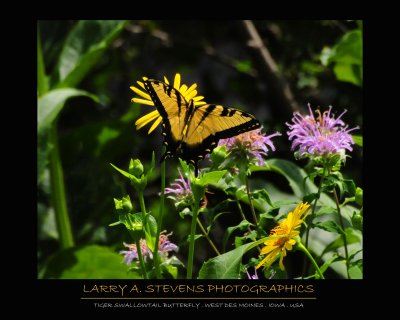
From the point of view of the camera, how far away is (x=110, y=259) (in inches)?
55.5

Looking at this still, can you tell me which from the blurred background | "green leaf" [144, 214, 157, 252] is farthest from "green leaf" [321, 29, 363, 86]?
"green leaf" [144, 214, 157, 252]

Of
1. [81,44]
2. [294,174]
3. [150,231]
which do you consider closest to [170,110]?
[150,231]

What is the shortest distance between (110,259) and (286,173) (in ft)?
1.51

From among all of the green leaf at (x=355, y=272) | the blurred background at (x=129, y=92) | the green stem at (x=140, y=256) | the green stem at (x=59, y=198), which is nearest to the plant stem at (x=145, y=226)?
the green stem at (x=140, y=256)

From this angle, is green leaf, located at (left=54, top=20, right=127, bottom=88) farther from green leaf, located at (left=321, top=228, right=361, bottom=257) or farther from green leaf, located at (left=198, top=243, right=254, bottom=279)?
green leaf, located at (left=198, top=243, right=254, bottom=279)

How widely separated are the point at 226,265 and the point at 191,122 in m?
0.22

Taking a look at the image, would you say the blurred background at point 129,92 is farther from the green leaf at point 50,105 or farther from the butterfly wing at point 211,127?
the butterfly wing at point 211,127

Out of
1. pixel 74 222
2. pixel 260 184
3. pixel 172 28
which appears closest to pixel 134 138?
pixel 74 222

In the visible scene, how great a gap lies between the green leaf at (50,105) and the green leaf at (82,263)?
0.26 m

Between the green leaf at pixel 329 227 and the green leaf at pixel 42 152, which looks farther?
the green leaf at pixel 42 152

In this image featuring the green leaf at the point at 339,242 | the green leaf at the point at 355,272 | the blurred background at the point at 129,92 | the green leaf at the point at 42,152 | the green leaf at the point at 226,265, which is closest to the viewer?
the green leaf at the point at 226,265

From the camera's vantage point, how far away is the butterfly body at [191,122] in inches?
34.9

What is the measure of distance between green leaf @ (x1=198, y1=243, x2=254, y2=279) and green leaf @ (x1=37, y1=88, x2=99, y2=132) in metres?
0.68

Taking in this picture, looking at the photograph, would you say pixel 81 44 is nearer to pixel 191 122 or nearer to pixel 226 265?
pixel 191 122
